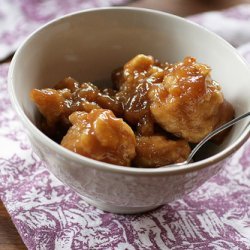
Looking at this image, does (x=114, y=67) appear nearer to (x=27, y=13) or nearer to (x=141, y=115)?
(x=141, y=115)

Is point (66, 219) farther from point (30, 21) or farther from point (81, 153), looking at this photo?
point (30, 21)

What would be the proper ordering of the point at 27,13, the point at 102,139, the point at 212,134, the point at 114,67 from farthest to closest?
the point at 27,13 < the point at 114,67 < the point at 212,134 < the point at 102,139

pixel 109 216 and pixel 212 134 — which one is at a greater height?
pixel 212 134

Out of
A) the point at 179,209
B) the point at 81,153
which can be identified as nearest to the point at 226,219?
the point at 179,209

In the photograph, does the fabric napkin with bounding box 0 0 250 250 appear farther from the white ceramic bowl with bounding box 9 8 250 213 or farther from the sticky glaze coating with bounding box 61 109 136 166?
the sticky glaze coating with bounding box 61 109 136 166

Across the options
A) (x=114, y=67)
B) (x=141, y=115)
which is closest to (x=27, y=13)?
(x=114, y=67)

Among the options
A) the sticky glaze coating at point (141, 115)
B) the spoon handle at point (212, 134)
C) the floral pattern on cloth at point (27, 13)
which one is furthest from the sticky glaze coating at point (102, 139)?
the floral pattern on cloth at point (27, 13)

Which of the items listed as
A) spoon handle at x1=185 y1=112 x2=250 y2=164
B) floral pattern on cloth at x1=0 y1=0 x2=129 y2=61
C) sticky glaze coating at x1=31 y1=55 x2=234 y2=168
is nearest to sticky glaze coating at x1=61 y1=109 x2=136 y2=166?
sticky glaze coating at x1=31 y1=55 x2=234 y2=168
